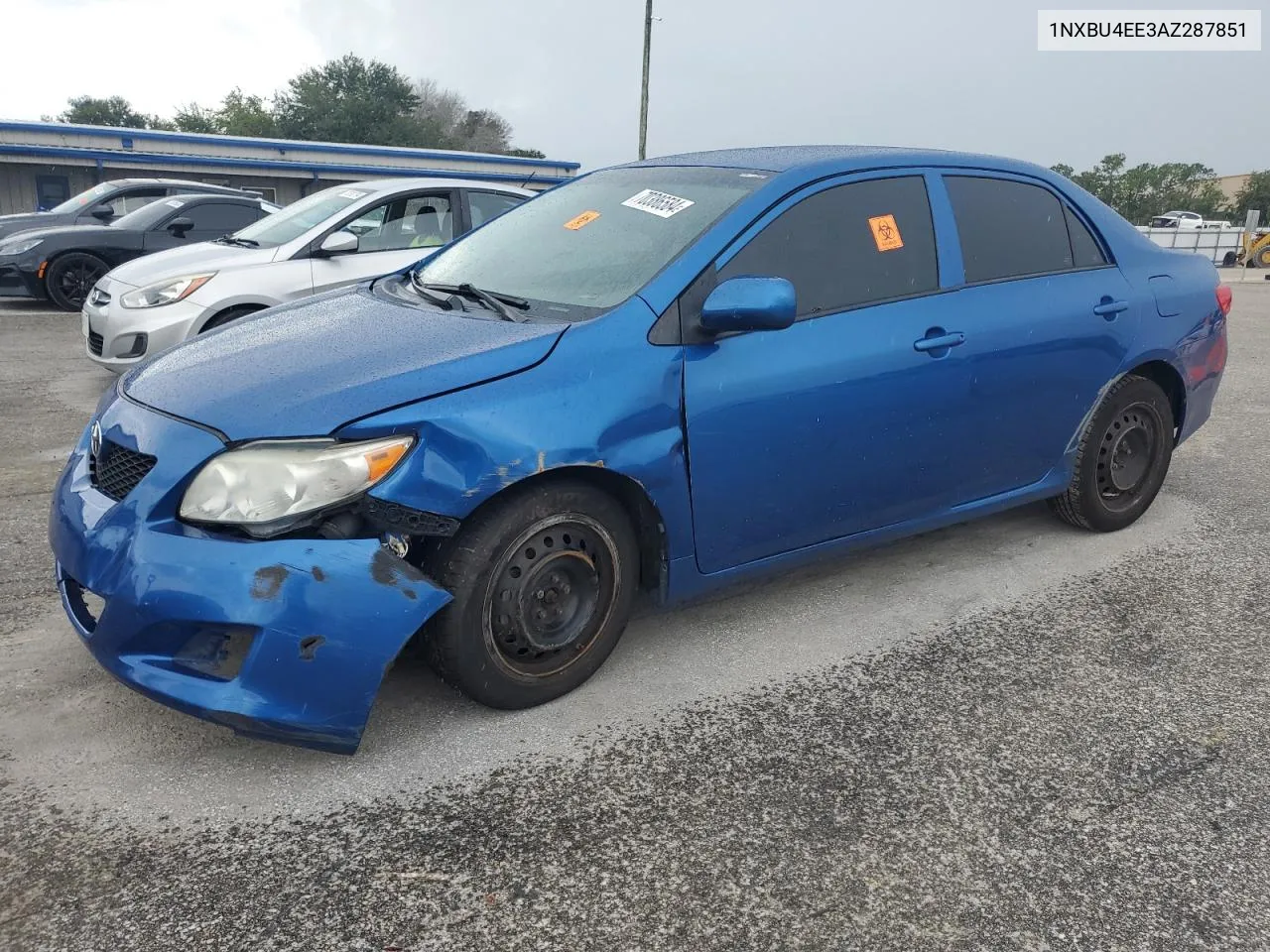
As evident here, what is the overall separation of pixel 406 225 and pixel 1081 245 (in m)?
4.65

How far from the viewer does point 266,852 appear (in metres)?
2.23

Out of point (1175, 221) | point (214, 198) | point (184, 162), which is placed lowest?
point (214, 198)

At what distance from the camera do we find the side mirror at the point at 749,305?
2840mm

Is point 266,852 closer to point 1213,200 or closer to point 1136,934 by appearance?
point 1136,934

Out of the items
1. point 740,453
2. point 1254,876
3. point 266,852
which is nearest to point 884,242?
point 740,453

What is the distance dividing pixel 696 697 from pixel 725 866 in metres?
0.80

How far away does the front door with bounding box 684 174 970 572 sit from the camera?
2979mm

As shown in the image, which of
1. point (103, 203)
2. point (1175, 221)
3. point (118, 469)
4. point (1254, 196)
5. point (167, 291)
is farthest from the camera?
point (1254, 196)

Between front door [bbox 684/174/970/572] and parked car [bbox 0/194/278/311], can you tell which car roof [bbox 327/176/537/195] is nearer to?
front door [bbox 684/174/970/572]

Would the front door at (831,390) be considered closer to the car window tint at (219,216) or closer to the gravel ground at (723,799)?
the gravel ground at (723,799)

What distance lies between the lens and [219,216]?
1110 centimetres

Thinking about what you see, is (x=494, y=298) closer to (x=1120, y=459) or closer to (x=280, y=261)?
(x=1120, y=459)

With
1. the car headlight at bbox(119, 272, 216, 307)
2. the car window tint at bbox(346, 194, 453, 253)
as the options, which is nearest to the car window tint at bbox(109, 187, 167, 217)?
the car headlight at bbox(119, 272, 216, 307)

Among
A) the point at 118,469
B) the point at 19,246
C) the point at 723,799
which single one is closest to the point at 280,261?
the point at 118,469
